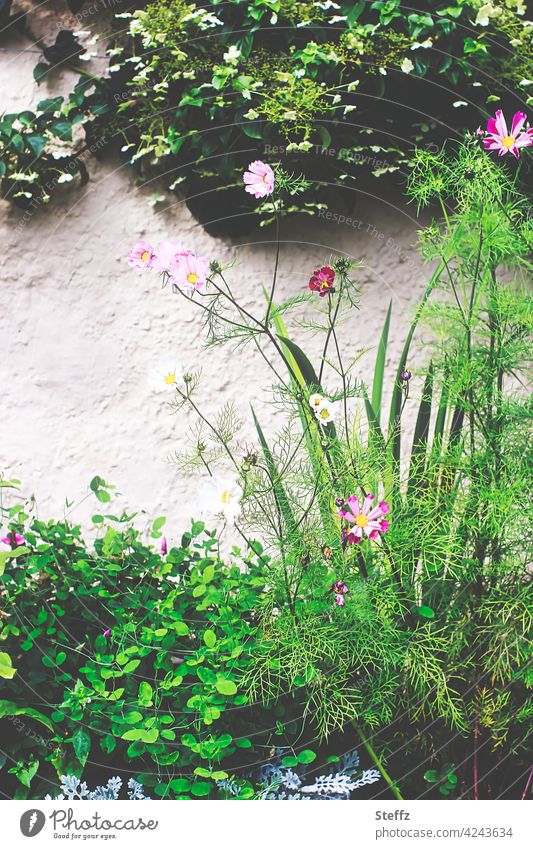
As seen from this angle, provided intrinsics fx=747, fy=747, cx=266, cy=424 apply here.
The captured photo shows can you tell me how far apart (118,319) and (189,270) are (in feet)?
2.22

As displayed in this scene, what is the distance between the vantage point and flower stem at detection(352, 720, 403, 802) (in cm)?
113

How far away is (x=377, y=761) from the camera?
1133 millimetres

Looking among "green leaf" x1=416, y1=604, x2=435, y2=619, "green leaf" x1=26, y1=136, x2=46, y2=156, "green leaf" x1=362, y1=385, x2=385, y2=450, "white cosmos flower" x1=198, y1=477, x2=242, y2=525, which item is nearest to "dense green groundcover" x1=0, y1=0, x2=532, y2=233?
"green leaf" x1=26, y1=136, x2=46, y2=156

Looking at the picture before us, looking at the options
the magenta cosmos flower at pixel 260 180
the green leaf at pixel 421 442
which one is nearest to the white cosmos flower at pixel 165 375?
the magenta cosmos flower at pixel 260 180

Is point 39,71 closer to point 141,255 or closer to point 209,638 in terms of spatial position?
point 141,255

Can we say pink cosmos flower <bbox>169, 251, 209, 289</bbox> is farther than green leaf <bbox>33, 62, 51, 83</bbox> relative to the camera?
No

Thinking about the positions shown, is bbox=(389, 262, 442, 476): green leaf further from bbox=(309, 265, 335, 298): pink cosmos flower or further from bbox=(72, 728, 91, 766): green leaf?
bbox=(72, 728, 91, 766): green leaf

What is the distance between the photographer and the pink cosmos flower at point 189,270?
1043mm

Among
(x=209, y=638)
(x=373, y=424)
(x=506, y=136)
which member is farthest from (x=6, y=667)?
(x=506, y=136)

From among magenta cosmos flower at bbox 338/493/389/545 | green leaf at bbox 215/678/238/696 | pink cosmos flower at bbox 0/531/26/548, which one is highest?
magenta cosmos flower at bbox 338/493/389/545

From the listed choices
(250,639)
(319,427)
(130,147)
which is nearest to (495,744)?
(250,639)

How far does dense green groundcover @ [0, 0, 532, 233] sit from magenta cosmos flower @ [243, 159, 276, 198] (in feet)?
1.66

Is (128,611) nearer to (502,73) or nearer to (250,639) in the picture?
(250,639)

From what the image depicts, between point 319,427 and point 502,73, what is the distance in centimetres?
101
